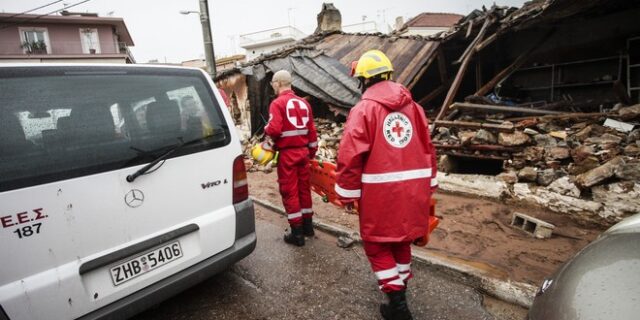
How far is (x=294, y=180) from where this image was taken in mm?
3463

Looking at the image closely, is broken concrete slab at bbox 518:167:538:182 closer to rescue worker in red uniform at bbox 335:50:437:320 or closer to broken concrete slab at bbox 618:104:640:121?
broken concrete slab at bbox 618:104:640:121

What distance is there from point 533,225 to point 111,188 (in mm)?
4321

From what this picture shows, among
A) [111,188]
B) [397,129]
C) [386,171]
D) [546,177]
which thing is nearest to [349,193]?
[386,171]

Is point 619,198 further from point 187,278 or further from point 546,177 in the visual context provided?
point 187,278

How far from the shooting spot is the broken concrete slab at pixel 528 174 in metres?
4.57

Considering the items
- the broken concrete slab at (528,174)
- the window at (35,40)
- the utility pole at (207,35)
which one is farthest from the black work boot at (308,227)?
the window at (35,40)

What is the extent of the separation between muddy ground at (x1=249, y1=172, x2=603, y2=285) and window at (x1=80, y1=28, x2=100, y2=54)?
31.8m

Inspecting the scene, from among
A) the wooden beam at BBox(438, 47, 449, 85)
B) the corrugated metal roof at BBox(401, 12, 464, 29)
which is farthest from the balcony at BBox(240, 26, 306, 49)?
the wooden beam at BBox(438, 47, 449, 85)

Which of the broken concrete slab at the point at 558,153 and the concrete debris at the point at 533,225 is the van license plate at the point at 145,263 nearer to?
the concrete debris at the point at 533,225

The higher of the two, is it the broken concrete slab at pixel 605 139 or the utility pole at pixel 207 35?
the utility pole at pixel 207 35

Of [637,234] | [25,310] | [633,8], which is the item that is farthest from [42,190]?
[633,8]

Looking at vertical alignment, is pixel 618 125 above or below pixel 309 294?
above

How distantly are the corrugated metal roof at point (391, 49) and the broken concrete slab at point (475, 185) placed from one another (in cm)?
305

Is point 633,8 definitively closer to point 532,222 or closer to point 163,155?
point 532,222
